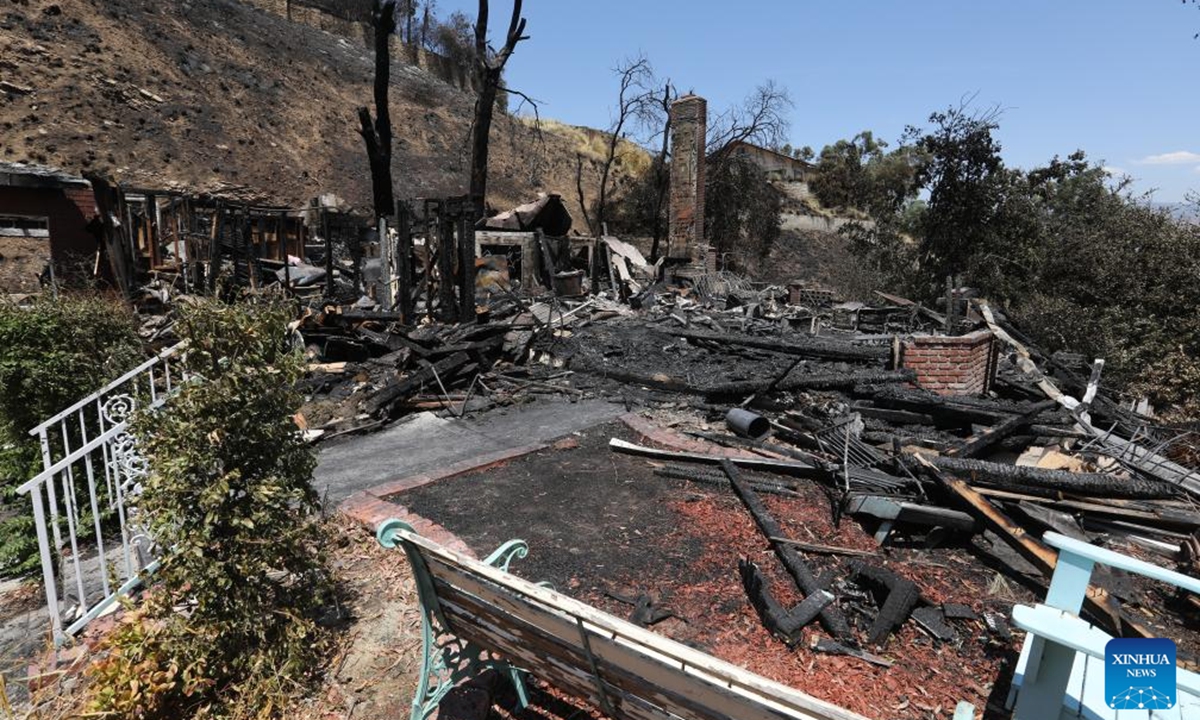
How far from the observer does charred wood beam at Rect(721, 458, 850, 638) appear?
3256 millimetres

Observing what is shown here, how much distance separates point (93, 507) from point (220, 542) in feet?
3.99

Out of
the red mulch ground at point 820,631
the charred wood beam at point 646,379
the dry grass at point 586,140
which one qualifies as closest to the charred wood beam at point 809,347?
the charred wood beam at point 646,379

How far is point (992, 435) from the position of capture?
5.67 meters

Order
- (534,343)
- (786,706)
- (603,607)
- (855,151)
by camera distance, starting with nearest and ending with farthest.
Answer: (786,706), (603,607), (534,343), (855,151)

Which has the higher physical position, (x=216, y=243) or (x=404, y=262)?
(x=216, y=243)

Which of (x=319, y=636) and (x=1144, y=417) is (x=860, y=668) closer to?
(x=319, y=636)

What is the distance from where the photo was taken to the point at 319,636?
3.03 m

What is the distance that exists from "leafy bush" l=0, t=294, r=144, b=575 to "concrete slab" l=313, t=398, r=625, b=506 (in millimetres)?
1780

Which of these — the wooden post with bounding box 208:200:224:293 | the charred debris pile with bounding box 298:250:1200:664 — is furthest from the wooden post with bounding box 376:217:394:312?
the wooden post with bounding box 208:200:224:293

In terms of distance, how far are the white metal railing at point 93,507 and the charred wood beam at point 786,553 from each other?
333cm

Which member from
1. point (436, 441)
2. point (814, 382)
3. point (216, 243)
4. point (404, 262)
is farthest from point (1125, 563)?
point (216, 243)

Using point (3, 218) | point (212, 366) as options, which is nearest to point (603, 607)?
point (212, 366)

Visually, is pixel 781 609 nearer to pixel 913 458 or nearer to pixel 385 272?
pixel 913 458

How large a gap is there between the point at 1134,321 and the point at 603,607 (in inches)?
567
